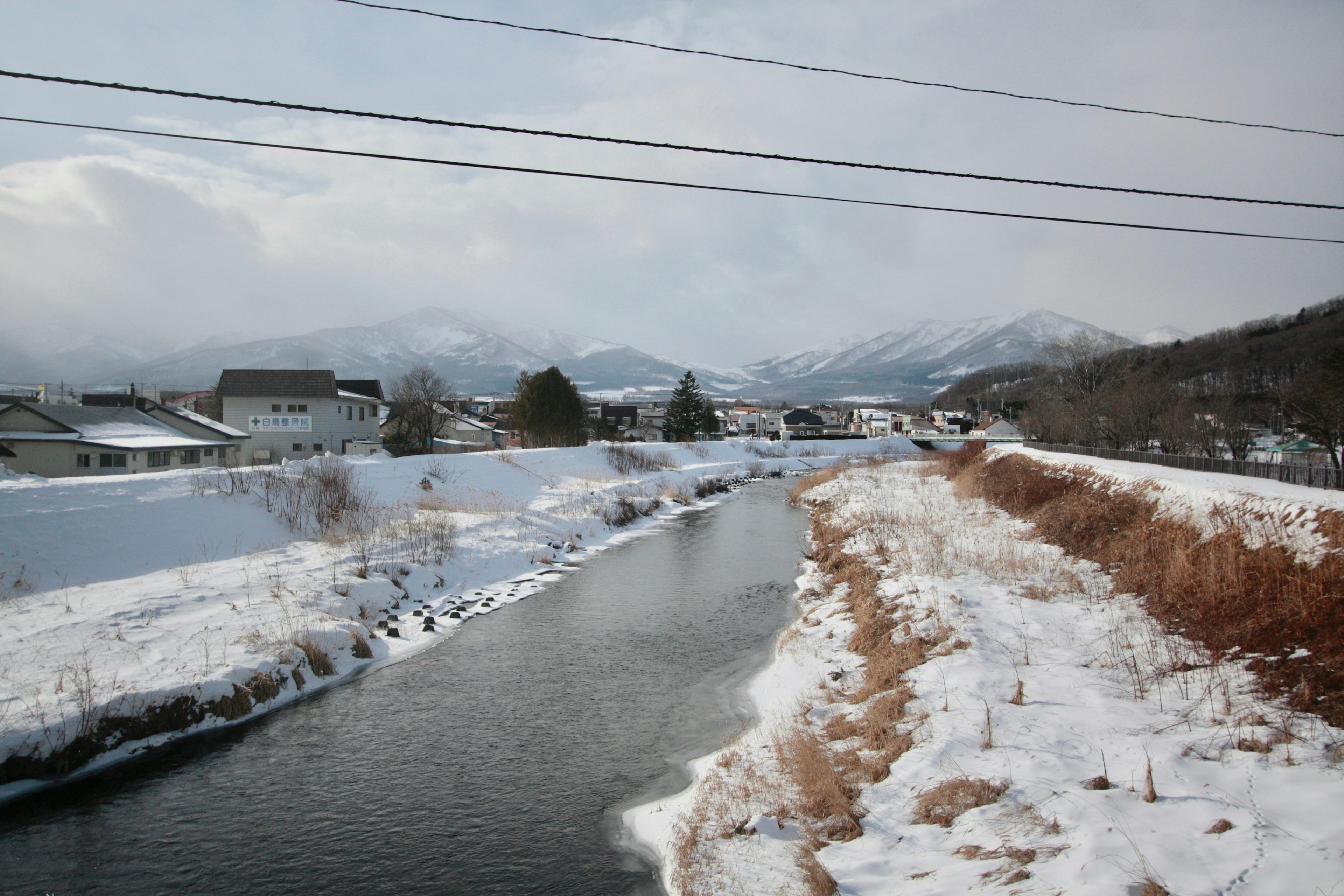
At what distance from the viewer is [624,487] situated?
35562mm

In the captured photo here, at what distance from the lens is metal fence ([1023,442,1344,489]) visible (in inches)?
606

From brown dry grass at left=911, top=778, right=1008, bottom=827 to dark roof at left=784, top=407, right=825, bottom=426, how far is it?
5256 inches

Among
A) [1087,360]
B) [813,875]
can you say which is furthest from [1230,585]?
[1087,360]

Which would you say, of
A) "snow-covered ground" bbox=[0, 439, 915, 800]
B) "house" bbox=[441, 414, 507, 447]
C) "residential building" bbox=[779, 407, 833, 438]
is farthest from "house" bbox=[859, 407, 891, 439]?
"snow-covered ground" bbox=[0, 439, 915, 800]

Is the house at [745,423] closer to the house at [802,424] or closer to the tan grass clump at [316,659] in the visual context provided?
the house at [802,424]

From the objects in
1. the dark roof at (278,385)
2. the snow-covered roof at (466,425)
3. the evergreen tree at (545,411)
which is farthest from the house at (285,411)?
the snow-covered roof at (466,425)

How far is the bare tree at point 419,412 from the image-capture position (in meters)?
60.4

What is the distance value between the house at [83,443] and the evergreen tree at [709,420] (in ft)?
205

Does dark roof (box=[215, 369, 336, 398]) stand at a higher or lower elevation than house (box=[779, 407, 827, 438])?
higher

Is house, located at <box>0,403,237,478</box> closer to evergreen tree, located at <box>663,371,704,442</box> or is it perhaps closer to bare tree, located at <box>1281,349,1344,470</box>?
bare tree, located at <box>1281,349,1344,470</box>

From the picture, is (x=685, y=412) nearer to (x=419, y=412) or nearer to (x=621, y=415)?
(x=621, y=415)

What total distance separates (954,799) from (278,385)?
178ft

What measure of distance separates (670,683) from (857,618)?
152 inches

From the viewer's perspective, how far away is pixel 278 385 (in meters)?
50.9
